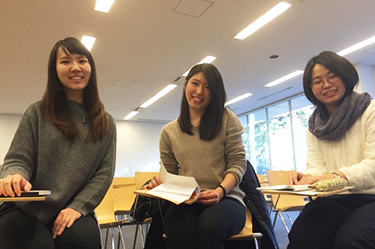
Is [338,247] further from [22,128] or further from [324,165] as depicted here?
[22,128]

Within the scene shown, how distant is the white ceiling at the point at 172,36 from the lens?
12.7ft

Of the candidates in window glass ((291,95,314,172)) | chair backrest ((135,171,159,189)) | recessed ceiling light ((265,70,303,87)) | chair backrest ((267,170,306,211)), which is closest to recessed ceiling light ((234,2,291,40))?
chair backrest ((267,170,306,211))

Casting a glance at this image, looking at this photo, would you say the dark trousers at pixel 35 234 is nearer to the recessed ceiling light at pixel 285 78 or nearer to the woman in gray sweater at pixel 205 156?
the woman in gray sweater at pixel 205 156

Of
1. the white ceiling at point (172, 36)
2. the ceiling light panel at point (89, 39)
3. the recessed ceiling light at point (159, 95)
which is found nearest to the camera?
the white ceiling at point (172, 36)

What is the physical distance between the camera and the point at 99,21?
413 cm

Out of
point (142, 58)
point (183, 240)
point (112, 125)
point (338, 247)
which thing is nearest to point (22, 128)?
point (112, 125)

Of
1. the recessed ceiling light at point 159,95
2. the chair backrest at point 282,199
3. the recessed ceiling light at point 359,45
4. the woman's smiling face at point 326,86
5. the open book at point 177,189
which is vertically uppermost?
the recessed ceiling light at point 359,45

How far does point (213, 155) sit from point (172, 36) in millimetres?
3349

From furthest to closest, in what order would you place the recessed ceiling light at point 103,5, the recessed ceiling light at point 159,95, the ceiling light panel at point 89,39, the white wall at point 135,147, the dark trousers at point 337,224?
the white wall at point 135,147
the recessed ceiling light at point 159,95
the ceiling light panel at point 89,39
the recessed ceiling light at point 103,5
the dark trousers at point 337,224

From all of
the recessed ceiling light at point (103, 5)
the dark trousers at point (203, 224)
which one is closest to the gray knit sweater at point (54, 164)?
the dark trousers at point (203, 224)

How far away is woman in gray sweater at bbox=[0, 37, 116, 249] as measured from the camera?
1134mm

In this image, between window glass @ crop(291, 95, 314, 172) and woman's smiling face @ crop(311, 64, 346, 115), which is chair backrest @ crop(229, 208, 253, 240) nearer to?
woman's smiling face @ crop(311, 64, 346, 115)

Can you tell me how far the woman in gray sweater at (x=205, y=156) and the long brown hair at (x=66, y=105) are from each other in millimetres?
429

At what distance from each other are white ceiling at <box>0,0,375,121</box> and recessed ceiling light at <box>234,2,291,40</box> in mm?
86
